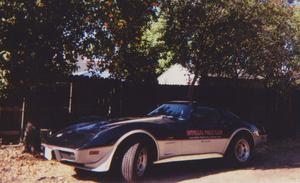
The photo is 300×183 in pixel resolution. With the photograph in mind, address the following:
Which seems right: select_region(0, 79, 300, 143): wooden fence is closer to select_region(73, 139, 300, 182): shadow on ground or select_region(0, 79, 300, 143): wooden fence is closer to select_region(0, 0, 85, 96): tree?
select_region(0, 0, 85, 96): tree

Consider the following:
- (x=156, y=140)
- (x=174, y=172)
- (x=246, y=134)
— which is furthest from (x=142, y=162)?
(x=246, y=134)

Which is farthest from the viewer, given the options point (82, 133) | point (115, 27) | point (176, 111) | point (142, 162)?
point (115, 27)

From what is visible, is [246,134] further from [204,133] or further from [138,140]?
[138,140]

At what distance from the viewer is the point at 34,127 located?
9352 millimetres

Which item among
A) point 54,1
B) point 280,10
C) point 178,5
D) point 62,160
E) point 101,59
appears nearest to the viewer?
point 62,160

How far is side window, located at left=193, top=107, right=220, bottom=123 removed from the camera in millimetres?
8719

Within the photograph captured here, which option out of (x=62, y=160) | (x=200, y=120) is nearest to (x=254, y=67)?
(x=200, y=120)

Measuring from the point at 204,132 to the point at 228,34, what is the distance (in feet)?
15.1

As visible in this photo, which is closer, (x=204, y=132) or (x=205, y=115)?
(x=204, y=132)

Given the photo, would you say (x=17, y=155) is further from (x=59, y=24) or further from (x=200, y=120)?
(x=200, y=120)

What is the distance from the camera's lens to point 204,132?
8539mm

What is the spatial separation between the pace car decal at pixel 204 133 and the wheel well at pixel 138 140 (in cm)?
99

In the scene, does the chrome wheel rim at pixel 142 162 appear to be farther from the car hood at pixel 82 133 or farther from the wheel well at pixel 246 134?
the wheel well at pixel 246 134

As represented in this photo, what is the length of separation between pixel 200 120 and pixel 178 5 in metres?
4.50
